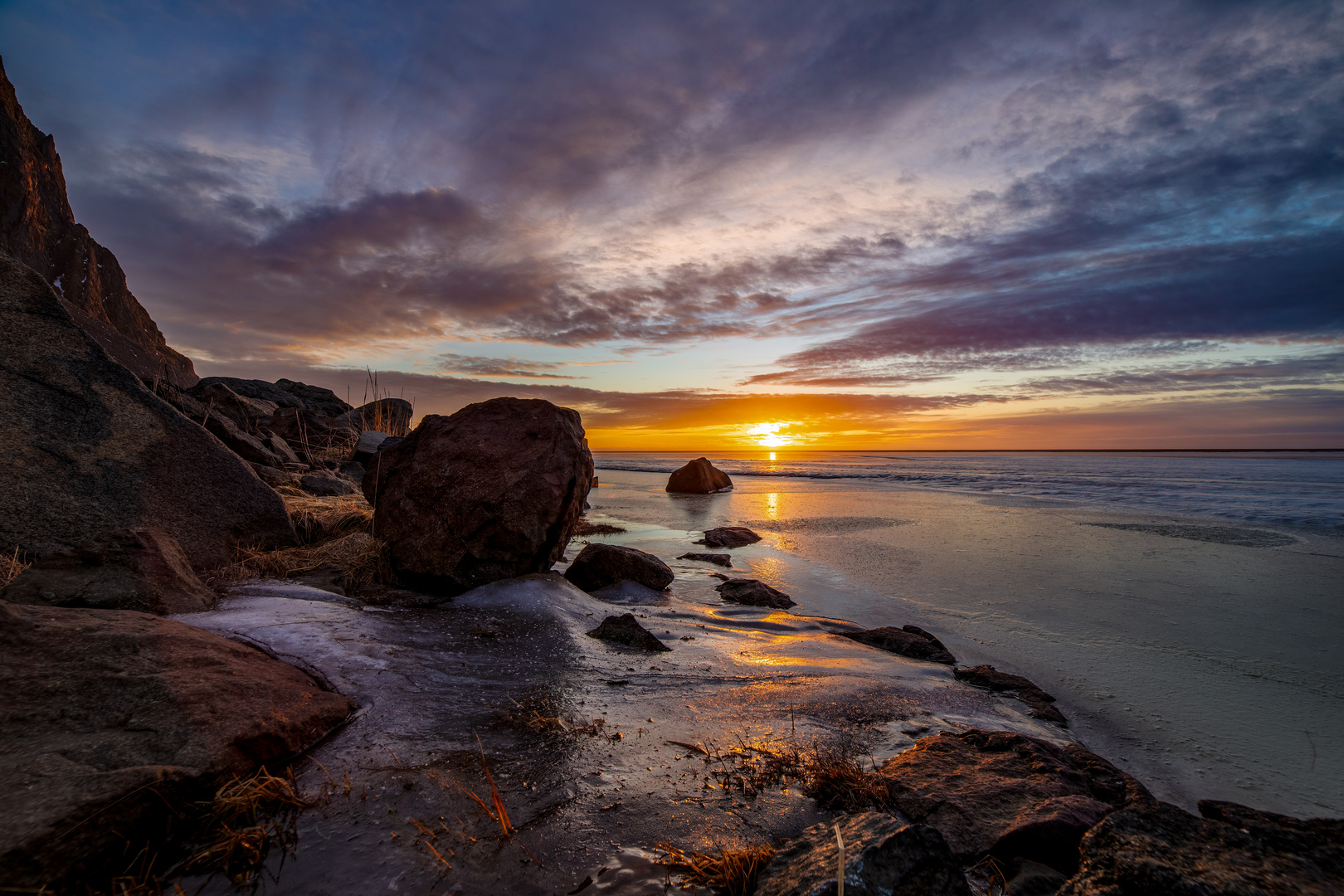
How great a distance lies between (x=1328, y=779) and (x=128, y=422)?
27.7ft

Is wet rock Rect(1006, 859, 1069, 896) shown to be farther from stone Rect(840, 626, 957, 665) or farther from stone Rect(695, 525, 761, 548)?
stone Rect(695, 525, 761, 548)

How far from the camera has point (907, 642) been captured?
4891 mm

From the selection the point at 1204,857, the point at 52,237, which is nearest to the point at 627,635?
the point at 1204,857

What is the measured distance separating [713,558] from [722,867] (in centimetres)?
710

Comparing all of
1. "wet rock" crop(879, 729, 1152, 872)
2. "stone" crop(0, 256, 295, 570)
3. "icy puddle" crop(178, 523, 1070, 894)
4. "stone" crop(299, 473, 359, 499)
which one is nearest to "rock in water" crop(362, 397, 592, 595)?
"icy puddle" crop(178, 523, 1070, 894)

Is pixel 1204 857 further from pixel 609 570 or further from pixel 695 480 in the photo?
pixel 695 480

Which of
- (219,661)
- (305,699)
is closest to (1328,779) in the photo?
(305,699)

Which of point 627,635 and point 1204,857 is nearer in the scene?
point 1204,857

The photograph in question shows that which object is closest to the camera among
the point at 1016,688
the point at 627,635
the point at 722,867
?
the point at 722,867

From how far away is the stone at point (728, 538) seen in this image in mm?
10258

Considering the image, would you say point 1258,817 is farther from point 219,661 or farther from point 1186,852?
point 219,661

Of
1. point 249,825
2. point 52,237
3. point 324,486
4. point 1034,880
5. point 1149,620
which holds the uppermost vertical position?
point 52,237

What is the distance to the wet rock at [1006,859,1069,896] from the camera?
1.88 metres

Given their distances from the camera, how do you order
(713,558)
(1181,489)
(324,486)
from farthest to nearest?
(1181,489)
(713,558)
(324,486)
